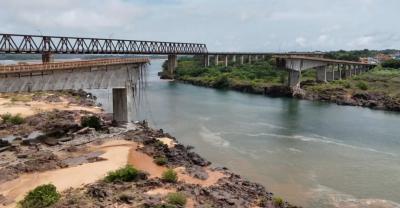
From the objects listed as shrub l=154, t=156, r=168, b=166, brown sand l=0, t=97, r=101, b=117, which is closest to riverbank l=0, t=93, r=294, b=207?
shrub l=154, t=156, r=168, b=166

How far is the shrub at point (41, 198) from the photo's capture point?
26.7 metres

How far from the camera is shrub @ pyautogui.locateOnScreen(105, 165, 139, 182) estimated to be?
104 ft

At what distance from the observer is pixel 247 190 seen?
31281 millimetres

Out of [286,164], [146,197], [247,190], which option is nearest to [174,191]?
[146,197]

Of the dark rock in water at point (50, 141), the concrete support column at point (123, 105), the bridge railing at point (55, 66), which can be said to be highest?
the bridge railing at point (55, 66)

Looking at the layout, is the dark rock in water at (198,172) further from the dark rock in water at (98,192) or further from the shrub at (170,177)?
the dark rock in water at (98,192)

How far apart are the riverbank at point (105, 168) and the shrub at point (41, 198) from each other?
544mm

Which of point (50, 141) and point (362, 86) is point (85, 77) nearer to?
point (50, 141)

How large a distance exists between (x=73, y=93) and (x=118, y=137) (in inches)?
1689

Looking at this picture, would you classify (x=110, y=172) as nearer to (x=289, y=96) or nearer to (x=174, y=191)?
(x=174, y=191)

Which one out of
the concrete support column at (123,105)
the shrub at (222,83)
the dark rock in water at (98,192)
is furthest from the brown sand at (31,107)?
the shrub at (222,83)

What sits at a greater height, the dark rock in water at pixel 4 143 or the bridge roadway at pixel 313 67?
the bridge roadway at pixel 313 67

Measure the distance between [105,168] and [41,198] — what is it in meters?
8.27

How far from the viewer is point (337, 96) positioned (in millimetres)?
88312
